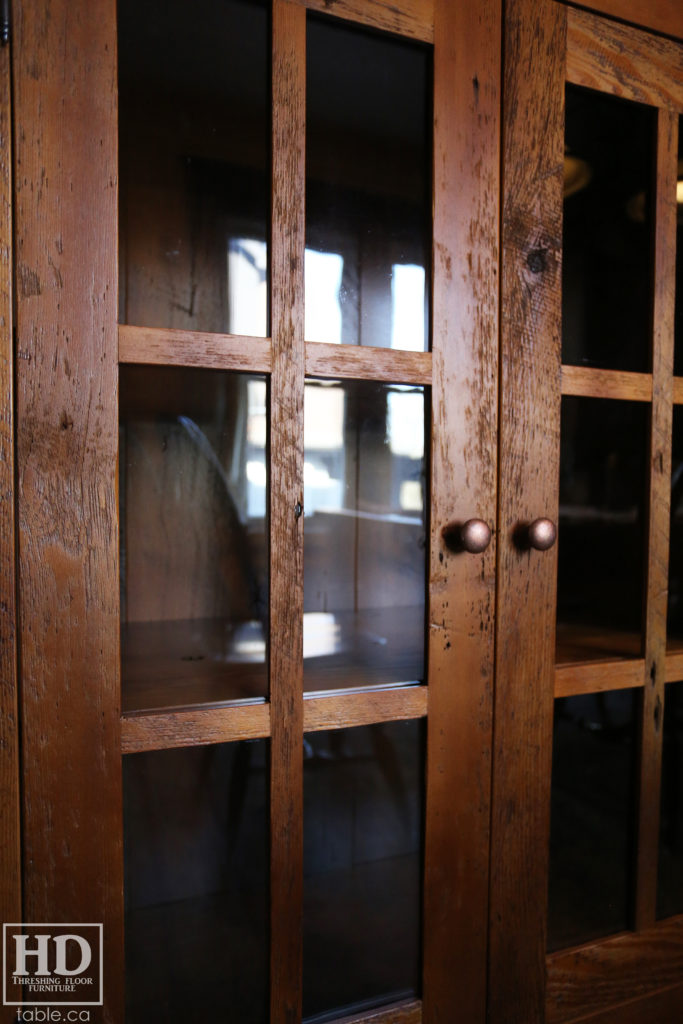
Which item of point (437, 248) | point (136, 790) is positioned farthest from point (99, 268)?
point (136, 790)

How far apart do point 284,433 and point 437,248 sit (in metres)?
0.22

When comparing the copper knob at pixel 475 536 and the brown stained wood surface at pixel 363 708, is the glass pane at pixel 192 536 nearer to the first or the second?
the brown stained wood surface at pixel 363 708

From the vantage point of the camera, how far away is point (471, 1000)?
62 cm

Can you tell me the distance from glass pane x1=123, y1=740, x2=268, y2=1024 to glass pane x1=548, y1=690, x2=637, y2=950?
0.32 metres

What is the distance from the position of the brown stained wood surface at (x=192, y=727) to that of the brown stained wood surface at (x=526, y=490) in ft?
0.77

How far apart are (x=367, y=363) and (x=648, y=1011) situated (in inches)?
28.8

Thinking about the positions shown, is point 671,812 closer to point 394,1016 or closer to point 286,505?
point 394,1016

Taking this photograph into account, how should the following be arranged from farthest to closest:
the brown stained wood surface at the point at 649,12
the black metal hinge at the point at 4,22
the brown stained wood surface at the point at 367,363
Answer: the brown stained wood surface at the point at 649,12 < the brown stained wood surface at the point at 367,363 < the black metal hinge at the point at 4,22

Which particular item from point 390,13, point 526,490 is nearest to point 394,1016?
point 526,490

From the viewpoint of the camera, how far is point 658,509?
28.0 inches

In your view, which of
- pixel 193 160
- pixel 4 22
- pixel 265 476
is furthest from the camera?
pixel 193 160

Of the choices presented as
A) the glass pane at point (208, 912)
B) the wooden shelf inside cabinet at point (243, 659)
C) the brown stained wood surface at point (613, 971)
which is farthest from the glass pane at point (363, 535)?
the brown stained wood surface at point (613, 971)

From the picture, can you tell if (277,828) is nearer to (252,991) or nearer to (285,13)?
(252,991)

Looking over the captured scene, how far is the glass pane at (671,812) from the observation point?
29.1 inches
